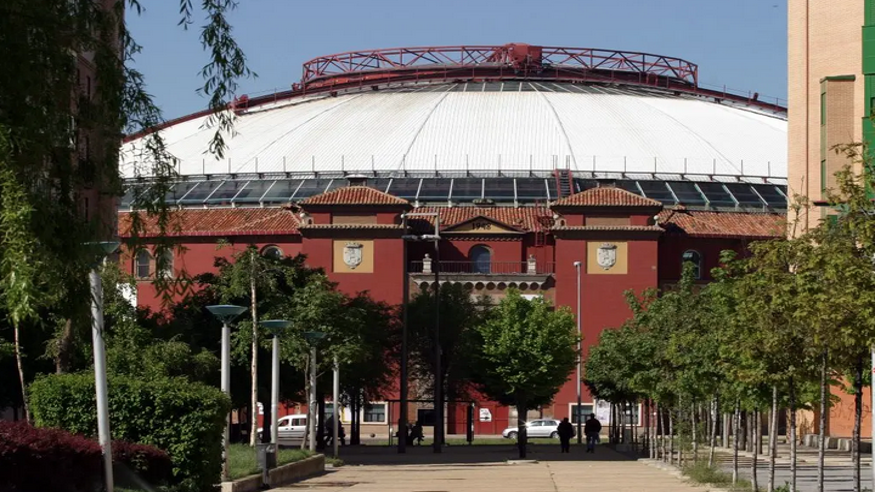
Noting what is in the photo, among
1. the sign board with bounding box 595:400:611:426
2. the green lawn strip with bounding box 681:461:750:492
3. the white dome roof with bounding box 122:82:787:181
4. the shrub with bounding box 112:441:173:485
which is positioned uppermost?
the white dome roof with bounding box 122:82:787:181

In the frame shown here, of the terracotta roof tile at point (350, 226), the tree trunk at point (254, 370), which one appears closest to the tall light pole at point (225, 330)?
the tree trunk at point (254, 370)

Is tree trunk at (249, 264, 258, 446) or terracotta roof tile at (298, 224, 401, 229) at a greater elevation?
terracotta roof tile at (298, 224, 401, 229)

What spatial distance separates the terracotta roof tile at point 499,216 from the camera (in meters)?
90.6

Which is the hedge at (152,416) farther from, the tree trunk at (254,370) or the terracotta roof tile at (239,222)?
the terracotta roof tile at (239,222)

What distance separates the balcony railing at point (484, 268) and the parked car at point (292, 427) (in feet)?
34.3

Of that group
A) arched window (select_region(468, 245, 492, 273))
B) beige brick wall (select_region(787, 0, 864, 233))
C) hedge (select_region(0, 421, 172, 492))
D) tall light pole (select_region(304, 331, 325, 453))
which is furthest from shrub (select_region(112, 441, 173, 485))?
arched window (select_region(468, 245, 492, 273))

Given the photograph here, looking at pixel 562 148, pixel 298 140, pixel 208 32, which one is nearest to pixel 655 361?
pixel 208 32

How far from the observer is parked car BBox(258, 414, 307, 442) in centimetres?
8412

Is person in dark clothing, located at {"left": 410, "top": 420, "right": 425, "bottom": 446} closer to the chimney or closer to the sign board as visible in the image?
the sign board

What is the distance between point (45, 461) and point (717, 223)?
74013 mm

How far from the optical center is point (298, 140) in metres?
106

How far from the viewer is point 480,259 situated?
91.1m

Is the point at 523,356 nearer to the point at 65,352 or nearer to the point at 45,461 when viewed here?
the point at 65,352

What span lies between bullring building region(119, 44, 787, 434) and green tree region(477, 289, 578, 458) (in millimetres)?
15506
